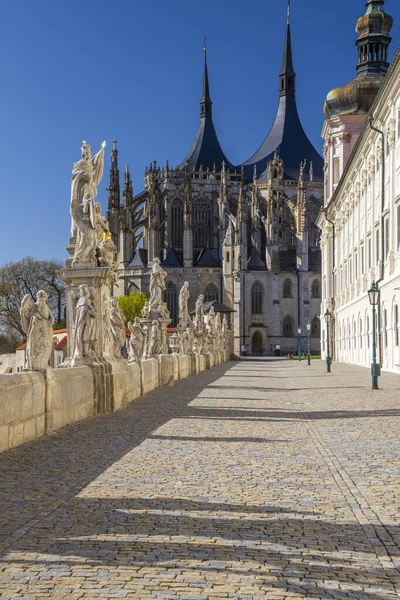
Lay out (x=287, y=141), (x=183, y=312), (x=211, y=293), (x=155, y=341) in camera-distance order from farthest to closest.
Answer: (x=287, y=141), (x=211, y=293), (x=183, y=312), (x=155, y=341)

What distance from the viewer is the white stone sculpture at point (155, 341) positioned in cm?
2643

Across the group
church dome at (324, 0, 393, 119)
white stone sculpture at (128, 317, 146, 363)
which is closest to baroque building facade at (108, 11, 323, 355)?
church dome at (324, 0, 393, 119)

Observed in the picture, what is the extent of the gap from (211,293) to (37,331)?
84004mm

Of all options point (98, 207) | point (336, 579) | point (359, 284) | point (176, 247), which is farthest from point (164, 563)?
point (176, 247)

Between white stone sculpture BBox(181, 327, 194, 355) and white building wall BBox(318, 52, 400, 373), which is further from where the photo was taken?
white stone sculpture BBox(181, 327, 194, 355)

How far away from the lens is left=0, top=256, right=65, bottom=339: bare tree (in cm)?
7412

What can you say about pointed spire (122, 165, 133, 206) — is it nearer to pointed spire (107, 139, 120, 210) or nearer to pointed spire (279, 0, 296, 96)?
pointed spire (107, 139, 120, 210)

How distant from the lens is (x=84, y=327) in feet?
49.6

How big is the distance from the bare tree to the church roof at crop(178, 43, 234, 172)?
31.9 metres

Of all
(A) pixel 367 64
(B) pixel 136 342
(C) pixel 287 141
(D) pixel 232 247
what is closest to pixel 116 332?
(B) pixel 136 342

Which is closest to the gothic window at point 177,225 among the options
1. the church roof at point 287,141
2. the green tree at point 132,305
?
the green tree at point 132,305

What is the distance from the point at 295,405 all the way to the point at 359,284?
87.5 feet

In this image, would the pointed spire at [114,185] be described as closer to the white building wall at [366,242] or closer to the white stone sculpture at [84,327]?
the white building wall at [366,242]

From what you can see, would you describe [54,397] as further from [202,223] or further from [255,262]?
[202,223]
